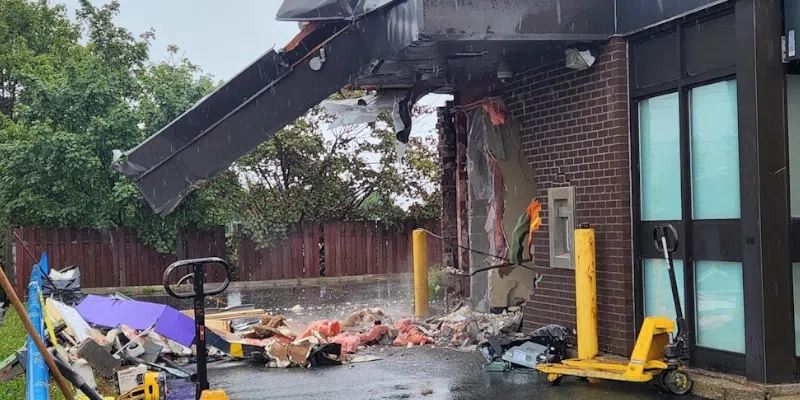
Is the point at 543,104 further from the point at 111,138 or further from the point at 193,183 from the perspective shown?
the point at 111,138

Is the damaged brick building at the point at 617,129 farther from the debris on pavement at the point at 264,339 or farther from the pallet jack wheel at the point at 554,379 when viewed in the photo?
the pallet jack wheel at the point at 554,379

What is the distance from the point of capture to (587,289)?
904 centimetres

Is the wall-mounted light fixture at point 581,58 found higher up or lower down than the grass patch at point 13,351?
higher up

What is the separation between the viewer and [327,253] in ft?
80.8

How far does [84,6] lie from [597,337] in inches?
944

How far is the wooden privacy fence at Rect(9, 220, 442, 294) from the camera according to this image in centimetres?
2189

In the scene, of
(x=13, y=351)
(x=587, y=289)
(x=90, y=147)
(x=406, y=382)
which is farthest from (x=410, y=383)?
(x=90, y=147)

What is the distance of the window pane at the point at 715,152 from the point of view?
7.85 m

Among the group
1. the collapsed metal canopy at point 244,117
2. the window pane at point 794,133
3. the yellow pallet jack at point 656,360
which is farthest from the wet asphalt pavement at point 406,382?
the collapsed metal canopy at point 244,117

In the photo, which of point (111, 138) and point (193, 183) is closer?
point (193, 183)

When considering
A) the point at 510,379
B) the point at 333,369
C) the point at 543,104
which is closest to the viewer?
the point at 510,379

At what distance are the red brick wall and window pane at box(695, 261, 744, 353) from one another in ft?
3.33

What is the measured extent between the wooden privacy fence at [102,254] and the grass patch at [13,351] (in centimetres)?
413

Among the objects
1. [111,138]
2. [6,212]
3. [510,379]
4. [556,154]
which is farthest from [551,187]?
[6,212]
